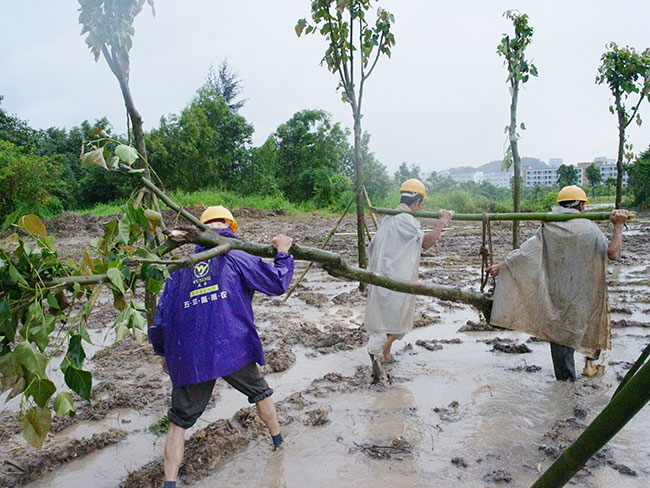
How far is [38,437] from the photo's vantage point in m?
2.02

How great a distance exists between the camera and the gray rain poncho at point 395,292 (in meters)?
4.73

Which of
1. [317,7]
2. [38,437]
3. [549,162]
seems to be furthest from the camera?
[549,162]

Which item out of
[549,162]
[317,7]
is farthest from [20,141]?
[549,162]

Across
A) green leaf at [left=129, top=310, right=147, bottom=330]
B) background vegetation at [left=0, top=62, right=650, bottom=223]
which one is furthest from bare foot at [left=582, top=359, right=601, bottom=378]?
background vegetation at [left=0, top=62, right=650, bottom=223]

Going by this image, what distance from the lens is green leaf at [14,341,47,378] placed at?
6.39ft

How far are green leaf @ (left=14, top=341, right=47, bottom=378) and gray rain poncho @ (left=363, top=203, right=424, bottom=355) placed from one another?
3.22 meters

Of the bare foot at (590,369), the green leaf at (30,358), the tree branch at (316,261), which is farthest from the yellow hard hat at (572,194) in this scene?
the green leaf at (30,358)

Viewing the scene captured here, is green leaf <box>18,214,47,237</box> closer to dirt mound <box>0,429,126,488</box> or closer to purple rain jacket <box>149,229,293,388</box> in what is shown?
purple rain jacket <box>149,229,293,388</box>

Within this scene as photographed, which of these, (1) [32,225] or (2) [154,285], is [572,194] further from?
(1) [32,225]

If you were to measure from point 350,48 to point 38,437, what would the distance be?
21.6 feet

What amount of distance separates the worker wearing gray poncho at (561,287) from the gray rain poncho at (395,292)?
0.77 m

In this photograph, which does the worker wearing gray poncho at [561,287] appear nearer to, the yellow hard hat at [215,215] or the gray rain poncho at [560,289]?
the gray rain poncho at [560,289]

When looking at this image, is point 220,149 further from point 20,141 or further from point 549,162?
point 549,162

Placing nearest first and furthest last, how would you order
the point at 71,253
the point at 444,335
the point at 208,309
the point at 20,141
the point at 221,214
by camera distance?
the point at 208,309 → the point at 221,214 → the point at 444,335 → the point at 71,253 → the point at 20,141
